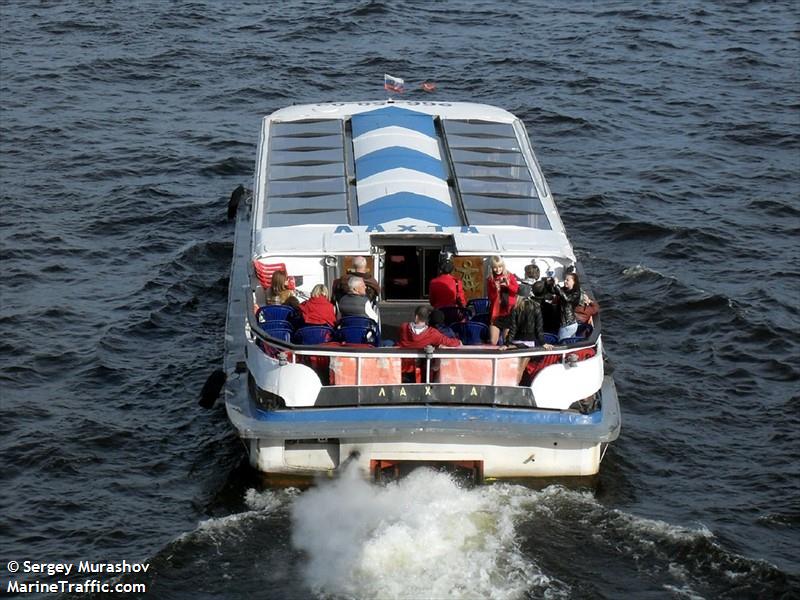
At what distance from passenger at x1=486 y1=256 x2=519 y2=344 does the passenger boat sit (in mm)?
→ 248

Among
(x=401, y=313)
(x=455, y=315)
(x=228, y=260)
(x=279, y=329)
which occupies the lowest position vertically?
(x=228, y=260)

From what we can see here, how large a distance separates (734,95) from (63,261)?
63.0ft

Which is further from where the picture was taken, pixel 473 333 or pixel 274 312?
pixel 274 312

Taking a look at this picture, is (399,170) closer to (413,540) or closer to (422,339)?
(422,339)

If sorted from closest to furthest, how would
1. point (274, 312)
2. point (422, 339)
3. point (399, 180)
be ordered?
1. point (422, 339)
2. point (274, 312)
3. point (399, 180)

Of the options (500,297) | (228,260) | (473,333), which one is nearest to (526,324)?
(500,297)

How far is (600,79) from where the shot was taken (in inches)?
1523

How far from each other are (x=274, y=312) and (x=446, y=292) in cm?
246

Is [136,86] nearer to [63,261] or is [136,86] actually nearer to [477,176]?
[63,261]

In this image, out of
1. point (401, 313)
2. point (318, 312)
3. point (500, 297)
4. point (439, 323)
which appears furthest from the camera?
point (401, 313)

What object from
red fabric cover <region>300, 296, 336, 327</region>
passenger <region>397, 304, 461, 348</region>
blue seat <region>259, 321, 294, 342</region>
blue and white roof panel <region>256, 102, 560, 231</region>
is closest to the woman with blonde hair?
blue seat <region>259, 321, 294, 342</region>

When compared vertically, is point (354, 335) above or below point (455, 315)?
above

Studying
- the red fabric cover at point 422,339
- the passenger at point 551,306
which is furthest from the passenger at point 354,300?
the passenger at point 551,306

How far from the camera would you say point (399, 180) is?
72.2 feet
